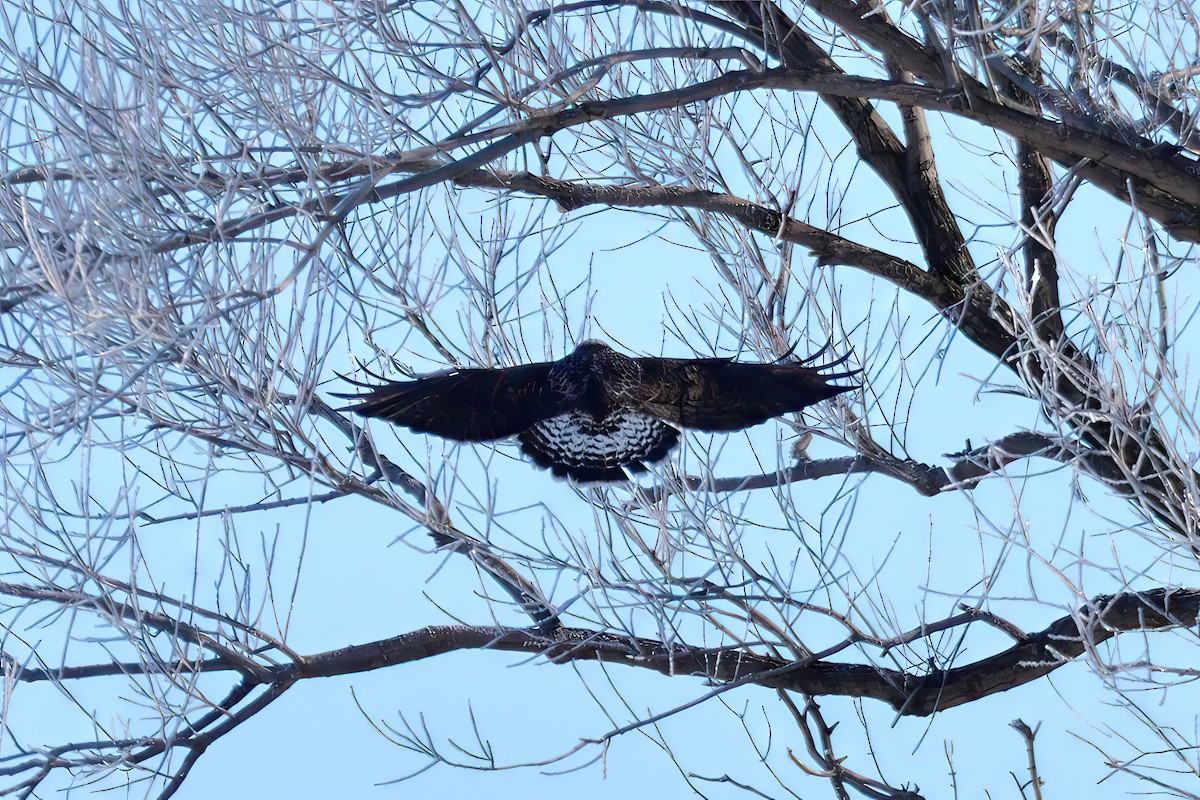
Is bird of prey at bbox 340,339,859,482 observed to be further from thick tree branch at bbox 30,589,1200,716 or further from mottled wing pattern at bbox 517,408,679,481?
thick tree branch at bbox 30,589,1200,716

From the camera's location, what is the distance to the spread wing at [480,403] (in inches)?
93.5

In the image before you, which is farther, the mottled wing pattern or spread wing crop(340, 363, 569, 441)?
the mottled wing pattern

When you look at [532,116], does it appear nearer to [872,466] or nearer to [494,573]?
[494,573]

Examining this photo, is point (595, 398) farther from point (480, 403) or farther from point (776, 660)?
point (776, 660)

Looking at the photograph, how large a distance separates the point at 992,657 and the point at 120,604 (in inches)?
84.8

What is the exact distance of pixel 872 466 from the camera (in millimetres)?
3133

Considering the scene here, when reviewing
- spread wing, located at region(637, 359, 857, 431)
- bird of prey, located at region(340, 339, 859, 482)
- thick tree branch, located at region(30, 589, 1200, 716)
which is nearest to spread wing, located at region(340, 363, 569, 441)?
bird of prey, located at region(340, 339, 859, 482)

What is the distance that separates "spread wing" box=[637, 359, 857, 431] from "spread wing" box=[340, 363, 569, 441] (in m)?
0.21

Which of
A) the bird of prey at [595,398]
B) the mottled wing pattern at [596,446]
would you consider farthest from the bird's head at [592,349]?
the mottled wing pattern at [596,446]

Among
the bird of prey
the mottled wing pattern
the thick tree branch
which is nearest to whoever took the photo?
the bird of prey

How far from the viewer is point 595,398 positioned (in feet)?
7.71

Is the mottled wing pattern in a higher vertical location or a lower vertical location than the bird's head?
lower

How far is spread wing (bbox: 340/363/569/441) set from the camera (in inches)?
93.5

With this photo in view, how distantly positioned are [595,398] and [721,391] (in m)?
0.27
